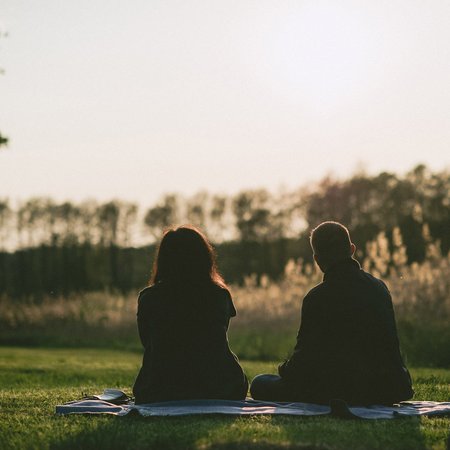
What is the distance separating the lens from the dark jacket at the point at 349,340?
5.19 meters

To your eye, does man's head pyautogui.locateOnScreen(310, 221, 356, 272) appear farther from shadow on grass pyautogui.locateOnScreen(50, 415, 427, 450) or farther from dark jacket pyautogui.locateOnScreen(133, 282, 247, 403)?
shadow on grass pyautogui.locateOnScreen(50, 415, 427, 450)

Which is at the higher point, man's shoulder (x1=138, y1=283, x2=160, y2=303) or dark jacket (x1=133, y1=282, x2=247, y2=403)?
man's shoulder (x1=138, y1=283, x2=160, y2=303)

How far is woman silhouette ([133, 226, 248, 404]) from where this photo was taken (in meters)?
5.11

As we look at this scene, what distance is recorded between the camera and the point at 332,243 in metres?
5.20

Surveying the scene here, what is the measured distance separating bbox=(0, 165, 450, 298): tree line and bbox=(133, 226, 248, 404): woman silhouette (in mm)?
27719

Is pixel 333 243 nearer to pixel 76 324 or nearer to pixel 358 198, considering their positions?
pixel 76 324

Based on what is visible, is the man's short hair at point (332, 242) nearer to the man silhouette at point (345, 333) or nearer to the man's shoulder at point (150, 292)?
the man silhouette at point (345, 333)

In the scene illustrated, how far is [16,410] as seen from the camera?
17.7 feet

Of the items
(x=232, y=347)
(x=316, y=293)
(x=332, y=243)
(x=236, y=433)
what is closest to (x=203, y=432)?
(x=236, y=433)

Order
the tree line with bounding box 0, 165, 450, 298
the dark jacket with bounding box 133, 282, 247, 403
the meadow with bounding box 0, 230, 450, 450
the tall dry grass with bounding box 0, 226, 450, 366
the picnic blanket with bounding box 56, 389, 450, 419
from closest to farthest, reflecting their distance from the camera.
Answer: the meadow with bounding box 0, 230, 450, 450 < the picnic blanket with bounding box 56, 389, 450, 419 < the dark jacket with bounding box 133, 282, 247, 403 < the tall dry grass with bounding box 0, 226, 450, 366 < the tree line with bounding box 0, 165, 450, 298

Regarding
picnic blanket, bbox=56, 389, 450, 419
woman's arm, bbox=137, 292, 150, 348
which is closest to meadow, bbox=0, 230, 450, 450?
picnic blanket, bbox=56, 389, 450, 419

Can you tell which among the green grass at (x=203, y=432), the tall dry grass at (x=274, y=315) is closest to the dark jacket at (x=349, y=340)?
the green grass at (x=203, y=432)

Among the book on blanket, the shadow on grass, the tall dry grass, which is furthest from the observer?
the tall dry grass

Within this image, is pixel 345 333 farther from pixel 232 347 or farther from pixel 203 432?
pixel 232 347
